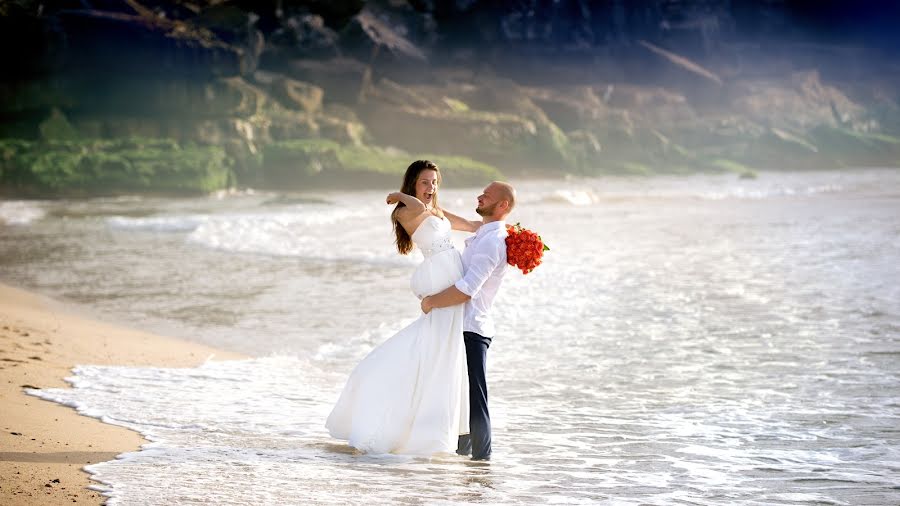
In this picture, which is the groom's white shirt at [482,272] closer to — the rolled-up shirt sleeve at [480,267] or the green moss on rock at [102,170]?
the rolled-up shirt sleeve at [480,267]

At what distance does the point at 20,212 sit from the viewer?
82.8 feet

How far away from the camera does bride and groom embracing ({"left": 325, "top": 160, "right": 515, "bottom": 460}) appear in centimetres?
498

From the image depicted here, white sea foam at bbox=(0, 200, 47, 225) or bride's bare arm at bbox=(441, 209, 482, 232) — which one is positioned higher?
bride's bare arm at bbox=(441, 209, 482, 232)

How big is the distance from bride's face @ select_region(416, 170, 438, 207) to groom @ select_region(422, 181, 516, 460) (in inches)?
10.5

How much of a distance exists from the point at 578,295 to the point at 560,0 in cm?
5602

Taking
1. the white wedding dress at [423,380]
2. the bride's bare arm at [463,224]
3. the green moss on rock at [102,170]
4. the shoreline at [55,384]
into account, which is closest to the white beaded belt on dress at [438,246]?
the white wedding dress at [423,380]

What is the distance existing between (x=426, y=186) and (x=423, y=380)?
39.0 inches

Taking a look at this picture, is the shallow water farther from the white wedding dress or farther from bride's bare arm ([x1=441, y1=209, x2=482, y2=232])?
bride's bare arm ([x1=441, y1=209, x2=482, y2=232])

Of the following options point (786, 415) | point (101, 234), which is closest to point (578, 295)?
point (786, 415)

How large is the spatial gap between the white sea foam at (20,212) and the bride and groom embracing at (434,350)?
61.7 feet

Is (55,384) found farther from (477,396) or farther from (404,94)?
(404,94)

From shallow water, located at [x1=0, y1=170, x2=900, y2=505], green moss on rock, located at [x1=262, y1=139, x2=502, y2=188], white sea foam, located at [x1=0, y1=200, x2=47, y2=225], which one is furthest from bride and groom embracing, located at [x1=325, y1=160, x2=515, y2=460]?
green moss on rock, located at [x1=262, y1=139, x2=502, y2=188]

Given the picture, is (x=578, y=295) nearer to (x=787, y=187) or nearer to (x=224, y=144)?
(x=787, y=187)

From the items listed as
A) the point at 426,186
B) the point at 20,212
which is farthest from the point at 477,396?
the point at 20,212
